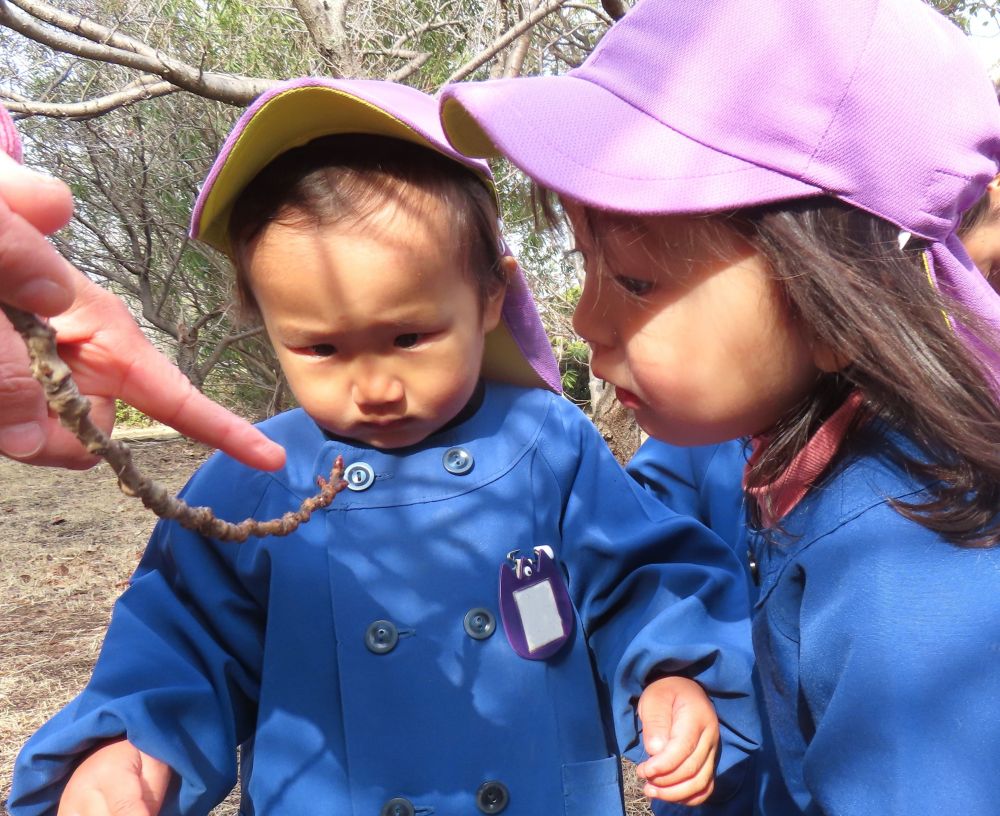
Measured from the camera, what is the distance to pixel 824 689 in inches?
42.4

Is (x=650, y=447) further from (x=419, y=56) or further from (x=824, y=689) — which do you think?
(x=419, y=56)

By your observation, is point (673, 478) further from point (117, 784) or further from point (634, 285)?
point (117, 784)

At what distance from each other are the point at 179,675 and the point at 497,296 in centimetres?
86

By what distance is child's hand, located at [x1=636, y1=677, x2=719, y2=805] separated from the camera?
1.28 m

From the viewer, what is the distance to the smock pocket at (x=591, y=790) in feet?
4.92

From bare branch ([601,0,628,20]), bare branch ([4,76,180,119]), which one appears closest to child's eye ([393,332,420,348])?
bare branch ([601,0,628,20])

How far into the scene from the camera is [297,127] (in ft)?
5.01

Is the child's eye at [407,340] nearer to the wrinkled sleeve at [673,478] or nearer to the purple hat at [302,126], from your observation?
the purple hat at [302,126]

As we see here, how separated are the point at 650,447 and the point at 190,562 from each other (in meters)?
1.04

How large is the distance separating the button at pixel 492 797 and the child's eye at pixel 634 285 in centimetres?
84

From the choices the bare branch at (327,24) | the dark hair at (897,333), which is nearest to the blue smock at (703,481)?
the dark hair at (897,333)

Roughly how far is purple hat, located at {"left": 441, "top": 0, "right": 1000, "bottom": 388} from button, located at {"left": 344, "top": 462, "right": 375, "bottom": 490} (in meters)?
0.64

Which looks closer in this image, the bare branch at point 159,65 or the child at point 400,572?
the child at point 400,572

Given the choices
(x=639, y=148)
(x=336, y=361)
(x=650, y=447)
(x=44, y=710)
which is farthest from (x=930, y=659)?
(x=44, y=710)
